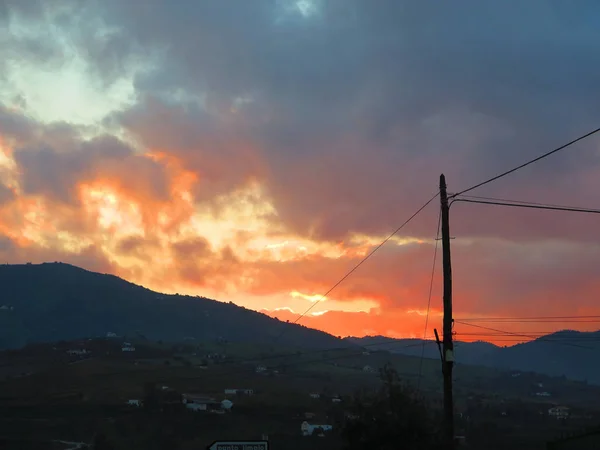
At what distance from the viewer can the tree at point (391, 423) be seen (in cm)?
2870

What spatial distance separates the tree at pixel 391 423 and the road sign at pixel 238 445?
11025 mm

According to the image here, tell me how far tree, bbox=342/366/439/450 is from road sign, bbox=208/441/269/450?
36.2 feet

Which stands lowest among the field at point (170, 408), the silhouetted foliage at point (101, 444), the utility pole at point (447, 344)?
the silhouetted foliage at point (101, 444)

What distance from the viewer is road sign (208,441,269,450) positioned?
18625mm

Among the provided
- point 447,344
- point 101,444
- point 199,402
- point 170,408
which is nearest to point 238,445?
point 447,344

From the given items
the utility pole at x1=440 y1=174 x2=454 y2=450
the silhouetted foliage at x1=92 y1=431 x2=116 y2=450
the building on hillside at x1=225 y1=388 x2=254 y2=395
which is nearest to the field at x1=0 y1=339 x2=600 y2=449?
the building on hillside at x1=225 y1=388 x2=254 y2=395

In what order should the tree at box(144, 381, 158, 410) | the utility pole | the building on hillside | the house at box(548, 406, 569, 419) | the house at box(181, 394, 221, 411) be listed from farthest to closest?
the building on hillside, the house at box(548, 406, 569, 419), the tree at box(144, 381, 158, 410), the house at box(181, 394, 221, 411), the utility pole

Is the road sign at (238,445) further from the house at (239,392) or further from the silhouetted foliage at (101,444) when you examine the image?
the house at (239,392)

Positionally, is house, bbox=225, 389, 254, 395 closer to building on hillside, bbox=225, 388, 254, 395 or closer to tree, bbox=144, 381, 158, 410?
building on hillside, bbox=225, 388, 254, 395

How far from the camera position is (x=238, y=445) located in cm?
1881

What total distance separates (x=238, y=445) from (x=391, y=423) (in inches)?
471

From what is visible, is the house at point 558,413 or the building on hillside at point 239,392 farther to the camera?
the building on hillside at point 239,392

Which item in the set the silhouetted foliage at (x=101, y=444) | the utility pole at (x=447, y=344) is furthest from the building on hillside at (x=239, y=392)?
the utility pole at (x=447, y=344)

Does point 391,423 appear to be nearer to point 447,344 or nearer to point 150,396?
point 447,344
